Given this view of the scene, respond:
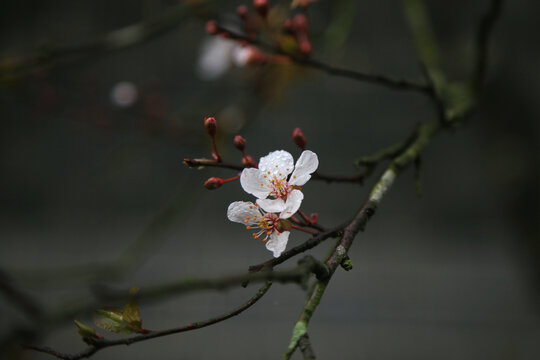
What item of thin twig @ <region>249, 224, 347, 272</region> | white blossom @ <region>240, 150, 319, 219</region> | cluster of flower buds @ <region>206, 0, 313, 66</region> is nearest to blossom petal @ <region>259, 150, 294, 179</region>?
white blossom @ <region>240, 150, 319, 219</region>

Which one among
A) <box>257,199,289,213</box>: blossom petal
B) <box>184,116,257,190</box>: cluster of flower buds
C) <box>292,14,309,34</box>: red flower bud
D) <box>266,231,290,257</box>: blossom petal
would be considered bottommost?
<box>266,231,290,257</box>: blossom petal

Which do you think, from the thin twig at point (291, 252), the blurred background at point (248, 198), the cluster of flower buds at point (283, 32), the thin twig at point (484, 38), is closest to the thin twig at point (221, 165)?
the thin twig at point (291, 252)

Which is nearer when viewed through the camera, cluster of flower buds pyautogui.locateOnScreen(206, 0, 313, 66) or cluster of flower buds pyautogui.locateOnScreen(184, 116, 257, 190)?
cluster of flower buds pyautogui.locateOnScreen(184, 116, 257, 190)

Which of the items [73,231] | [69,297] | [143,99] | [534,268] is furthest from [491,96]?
[73,231]

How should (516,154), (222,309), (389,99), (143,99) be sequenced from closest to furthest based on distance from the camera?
1. (516,154)
2. (143,99)
3. (222,309)
4. (389,99)

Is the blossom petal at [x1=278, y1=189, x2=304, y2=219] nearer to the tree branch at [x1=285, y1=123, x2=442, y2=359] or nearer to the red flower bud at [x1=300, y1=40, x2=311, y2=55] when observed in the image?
the tree branch at [x1=285, y1=123, x2=442, y2=359]

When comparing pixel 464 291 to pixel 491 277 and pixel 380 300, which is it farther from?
pixel 380 300
